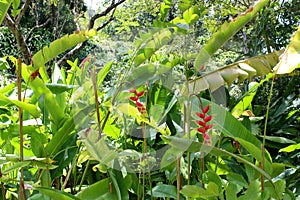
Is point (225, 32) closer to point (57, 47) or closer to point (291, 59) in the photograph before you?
point (291, 59)

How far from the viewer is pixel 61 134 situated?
32.7 inches

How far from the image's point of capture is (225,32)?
A: 713mm

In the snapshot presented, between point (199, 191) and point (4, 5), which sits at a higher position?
point (4, 5)

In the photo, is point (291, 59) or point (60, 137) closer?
point (291, 59)

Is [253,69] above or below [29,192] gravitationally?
above

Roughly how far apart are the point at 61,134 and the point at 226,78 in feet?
1.07

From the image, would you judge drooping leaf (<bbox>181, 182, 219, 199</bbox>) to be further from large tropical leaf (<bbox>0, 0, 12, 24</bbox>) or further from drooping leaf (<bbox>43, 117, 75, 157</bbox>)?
large tropical leaf (<bbox>0, 0, 12, 24</bbox>)

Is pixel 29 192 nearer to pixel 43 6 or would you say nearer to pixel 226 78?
pixel 226 78

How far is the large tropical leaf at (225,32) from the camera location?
702 mm

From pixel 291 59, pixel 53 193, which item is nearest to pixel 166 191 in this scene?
pixel 53 193

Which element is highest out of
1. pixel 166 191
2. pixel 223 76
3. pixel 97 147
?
pixel 223 76

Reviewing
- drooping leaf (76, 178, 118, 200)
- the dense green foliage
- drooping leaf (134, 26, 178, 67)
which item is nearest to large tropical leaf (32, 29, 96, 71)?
the dense green foliage

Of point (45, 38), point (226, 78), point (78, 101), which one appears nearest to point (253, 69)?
point (226, 78)

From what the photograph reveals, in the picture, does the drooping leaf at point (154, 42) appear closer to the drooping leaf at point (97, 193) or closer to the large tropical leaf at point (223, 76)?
the large tropical leaf at point (223, 76)
